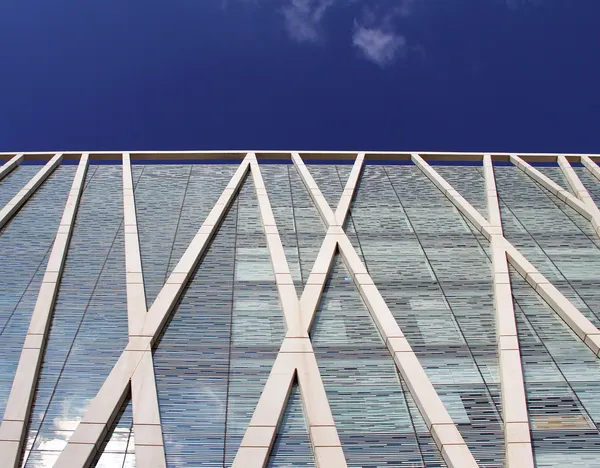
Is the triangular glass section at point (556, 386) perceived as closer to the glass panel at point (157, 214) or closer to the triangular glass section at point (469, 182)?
the triangular glass section at point (469, 182)

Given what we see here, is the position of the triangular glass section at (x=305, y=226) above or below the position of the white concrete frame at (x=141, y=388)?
above

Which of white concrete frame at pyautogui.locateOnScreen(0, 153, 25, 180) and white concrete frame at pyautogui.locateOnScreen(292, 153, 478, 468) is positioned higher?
white concrete frame at pyautogui.locateOnScreen(0, 153, 25, 180)

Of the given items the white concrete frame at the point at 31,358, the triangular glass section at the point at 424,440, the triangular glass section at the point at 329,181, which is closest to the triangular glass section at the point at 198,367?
the white concrete frame at the point at 31,358

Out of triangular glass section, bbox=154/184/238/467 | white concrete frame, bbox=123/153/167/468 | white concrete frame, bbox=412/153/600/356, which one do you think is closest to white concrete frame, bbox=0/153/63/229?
white concrete frame, bbox=123/153/167/468

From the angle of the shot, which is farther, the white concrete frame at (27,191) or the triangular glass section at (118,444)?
the white concrete frame at (27,191)

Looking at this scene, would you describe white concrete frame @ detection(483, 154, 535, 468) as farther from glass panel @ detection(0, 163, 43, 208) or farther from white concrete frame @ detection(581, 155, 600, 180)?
glass panel @ detection(0, 163, 43, 208)

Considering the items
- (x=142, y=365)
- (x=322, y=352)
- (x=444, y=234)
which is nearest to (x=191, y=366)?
(x=142, y=365)

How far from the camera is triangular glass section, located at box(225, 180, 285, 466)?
12.4 meters

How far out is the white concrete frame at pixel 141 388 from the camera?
→ 11.4 meters

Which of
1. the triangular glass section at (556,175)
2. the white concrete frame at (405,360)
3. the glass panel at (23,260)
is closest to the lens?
the white concrete frame at (405,360)

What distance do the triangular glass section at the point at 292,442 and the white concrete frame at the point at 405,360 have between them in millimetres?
2965

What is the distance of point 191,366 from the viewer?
13.6 metres

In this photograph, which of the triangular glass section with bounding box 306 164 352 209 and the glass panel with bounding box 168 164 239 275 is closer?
the glass panel with bounding box 168 164 239 275

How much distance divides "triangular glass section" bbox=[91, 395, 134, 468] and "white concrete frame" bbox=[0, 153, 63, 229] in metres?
11.2
